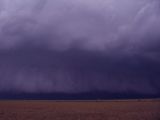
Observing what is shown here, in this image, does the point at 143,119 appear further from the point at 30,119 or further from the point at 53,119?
the point at 30,119

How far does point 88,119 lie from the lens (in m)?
41.7

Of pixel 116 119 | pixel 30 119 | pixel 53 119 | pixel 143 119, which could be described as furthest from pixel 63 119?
pixel 143 119

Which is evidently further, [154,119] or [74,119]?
[74,119]

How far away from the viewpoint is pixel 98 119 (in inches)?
1657

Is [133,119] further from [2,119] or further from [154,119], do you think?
[2,119]

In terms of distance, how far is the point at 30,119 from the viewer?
41.3 meters

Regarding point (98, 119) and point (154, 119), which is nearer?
point (154, 119)

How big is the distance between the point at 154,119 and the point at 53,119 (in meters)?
13.4

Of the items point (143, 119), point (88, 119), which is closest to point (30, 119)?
point (88, 119)

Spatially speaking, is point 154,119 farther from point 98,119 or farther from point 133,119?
point 98,119

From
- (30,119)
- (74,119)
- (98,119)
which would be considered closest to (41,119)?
(30,119)

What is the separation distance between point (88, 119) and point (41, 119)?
6347 millimetres

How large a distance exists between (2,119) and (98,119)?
1281cm

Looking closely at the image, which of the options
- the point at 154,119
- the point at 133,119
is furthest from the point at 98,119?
the point at 154,119
